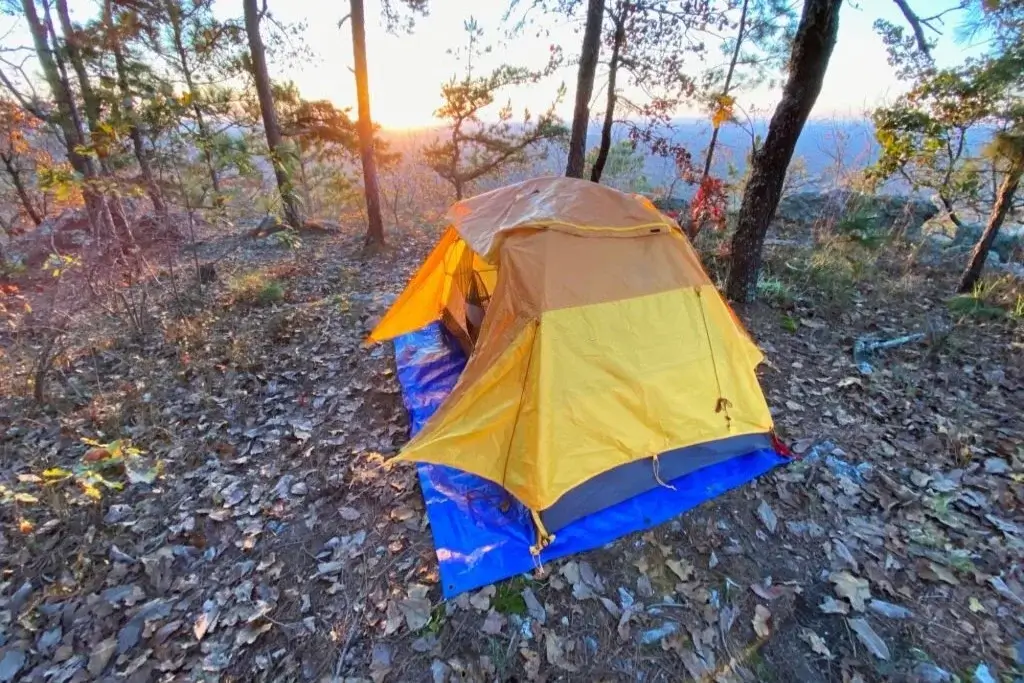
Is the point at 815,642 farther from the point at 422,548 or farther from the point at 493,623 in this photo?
the point at 422,548

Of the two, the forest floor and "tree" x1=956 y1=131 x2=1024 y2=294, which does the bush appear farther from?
"tree" x1=956 y1=131 x2=1024 y2=294

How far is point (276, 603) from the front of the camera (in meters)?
2.51

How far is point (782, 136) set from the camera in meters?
4.59

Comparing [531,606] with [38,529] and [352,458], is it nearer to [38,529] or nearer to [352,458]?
[352,458]

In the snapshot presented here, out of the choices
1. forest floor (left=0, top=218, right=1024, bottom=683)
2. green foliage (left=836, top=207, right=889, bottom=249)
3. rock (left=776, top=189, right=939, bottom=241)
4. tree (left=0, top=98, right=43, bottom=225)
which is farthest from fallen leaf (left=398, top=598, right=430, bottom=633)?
tree (left=0, top=98, right=43, bottom=225)

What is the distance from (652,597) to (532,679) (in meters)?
0.79

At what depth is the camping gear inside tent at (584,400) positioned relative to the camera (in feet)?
8.91

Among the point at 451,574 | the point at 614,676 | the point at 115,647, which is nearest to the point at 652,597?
the point at 614,676

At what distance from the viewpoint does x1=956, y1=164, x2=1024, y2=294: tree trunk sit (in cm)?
507

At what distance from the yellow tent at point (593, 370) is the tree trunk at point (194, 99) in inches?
154

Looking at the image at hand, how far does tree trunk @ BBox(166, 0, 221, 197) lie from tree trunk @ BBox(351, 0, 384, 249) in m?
2.36

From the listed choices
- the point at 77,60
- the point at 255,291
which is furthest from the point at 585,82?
the point at 77,60

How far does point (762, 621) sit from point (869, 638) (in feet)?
1.63

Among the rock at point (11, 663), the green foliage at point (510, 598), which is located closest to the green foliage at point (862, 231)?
the green foliage at point (510, 598)
